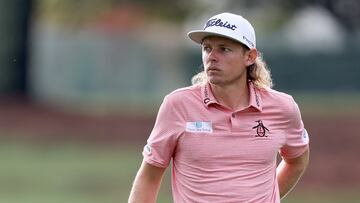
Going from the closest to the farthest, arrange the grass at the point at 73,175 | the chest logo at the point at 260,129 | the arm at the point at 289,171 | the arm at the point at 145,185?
the chest logo at the point at 260,129
the arm at the point at 145,185
the arm at the point at 289,171
the grass at the point at 73,175

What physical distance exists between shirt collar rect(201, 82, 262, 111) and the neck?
0.03m

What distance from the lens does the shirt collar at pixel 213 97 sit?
778cm

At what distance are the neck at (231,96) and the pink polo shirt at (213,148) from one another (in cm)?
4

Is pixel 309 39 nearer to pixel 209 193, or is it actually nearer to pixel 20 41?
pixel 20 41

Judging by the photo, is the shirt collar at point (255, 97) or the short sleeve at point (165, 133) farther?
the shirt collar at point (255, 97)

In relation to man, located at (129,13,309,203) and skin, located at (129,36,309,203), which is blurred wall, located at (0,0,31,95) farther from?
man, located at (129,13,309,203)

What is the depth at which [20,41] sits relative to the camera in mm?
34375

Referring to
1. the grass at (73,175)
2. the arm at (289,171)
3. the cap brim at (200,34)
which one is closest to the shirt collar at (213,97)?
the cap brim at (200,34)

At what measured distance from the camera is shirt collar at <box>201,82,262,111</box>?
778cm

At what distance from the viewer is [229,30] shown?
770 centimetres

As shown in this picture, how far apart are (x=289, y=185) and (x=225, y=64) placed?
3.95ft

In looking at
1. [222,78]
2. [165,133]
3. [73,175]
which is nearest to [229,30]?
[222,78]

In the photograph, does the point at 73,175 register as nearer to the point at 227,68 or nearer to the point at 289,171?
the point at 289,171

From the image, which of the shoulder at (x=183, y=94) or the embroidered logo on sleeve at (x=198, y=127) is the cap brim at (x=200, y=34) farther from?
the embroidered logo on sleeve at (x=198, y=127)
